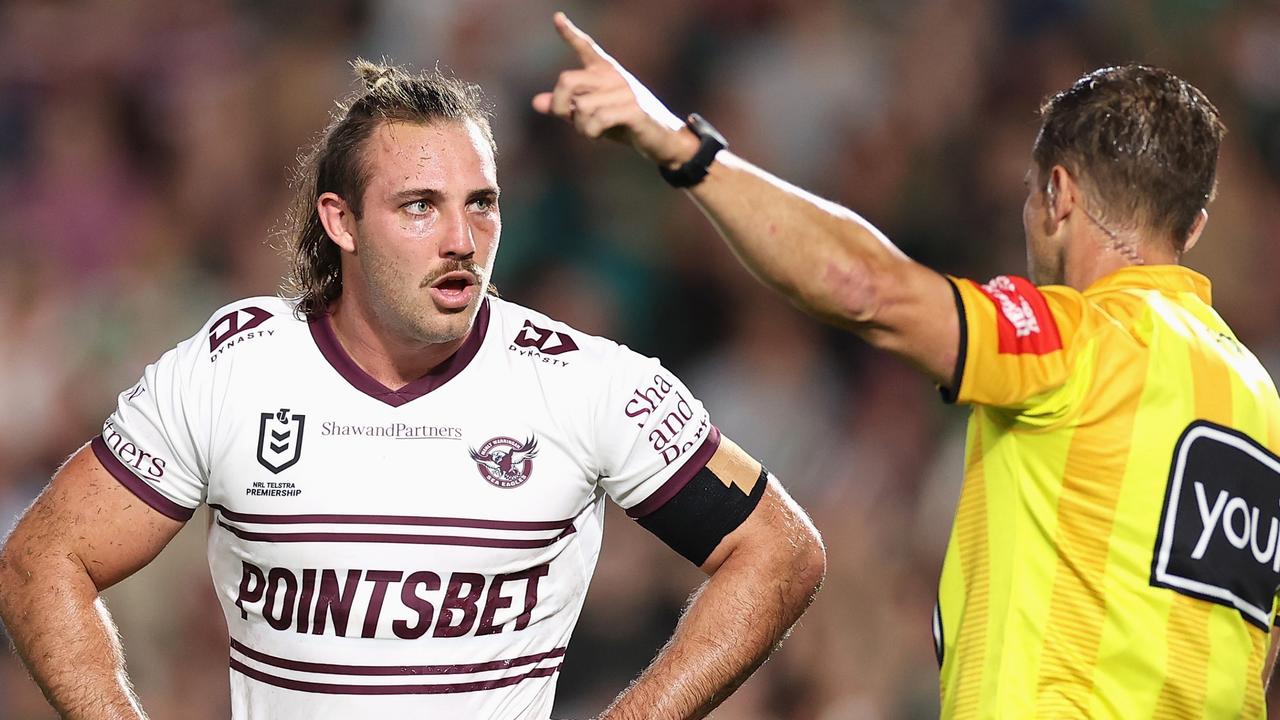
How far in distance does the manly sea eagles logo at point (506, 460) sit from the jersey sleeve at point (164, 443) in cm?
69

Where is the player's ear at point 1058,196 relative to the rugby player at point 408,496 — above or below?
above

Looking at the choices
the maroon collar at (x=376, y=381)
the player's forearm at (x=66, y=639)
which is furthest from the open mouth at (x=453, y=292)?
the player's forearm at (x=66, y=639)

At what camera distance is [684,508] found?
373 centimetres

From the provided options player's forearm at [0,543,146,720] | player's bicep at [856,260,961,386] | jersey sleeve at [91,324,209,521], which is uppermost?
player's bicep at [856,260,961,386]

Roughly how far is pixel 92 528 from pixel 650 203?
15.1 feet

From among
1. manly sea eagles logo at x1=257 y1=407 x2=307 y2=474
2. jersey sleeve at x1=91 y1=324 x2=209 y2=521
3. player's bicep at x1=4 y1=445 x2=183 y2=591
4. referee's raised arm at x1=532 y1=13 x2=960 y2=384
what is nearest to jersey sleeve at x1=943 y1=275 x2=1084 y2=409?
referee's raised arm at x1=532 y1=13 x2=960 y2=384

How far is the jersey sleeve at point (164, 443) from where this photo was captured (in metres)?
3.64

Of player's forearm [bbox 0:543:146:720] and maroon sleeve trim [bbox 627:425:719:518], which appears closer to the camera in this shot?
player's forearm [bbox 0:543:146:720]

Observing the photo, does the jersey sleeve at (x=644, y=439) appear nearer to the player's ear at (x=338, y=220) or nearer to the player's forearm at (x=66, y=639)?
the player's ear at (x=338, y=220)

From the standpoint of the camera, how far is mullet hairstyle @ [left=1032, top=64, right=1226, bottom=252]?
338 cm

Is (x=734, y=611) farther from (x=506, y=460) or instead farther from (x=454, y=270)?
(x=454, y=270)

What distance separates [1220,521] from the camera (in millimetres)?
3191

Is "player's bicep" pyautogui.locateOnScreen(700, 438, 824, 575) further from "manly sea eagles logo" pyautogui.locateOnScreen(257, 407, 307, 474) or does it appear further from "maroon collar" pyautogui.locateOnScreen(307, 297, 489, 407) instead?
"manly sea eagles logo" pyautogui.locateOnScreen(257, 407, 307, 474)

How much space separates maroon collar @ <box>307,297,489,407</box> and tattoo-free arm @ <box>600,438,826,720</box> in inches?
27.4
